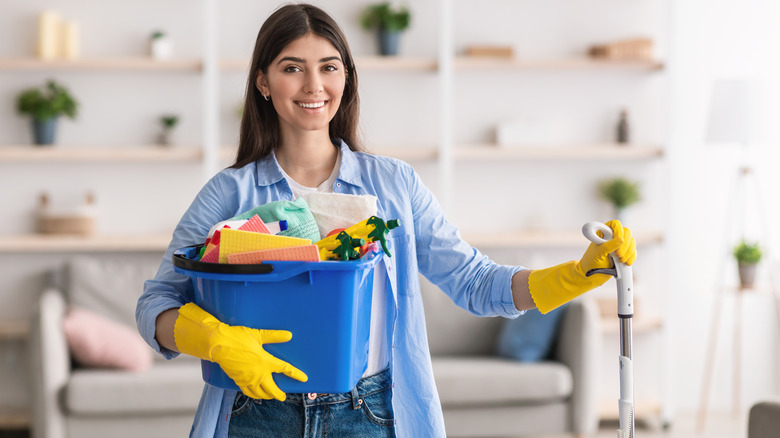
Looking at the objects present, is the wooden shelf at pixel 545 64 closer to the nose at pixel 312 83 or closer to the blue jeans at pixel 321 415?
the nose at pixel 312 83

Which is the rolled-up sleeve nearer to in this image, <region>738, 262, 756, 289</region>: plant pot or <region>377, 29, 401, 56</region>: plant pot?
<region>377, 29, 401, 56</region>: plant pot

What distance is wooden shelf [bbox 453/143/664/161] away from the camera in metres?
4.10

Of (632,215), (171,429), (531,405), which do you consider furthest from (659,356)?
(171,429)

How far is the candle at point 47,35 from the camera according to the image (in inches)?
154

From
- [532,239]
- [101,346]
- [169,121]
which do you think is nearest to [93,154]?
[169,121]

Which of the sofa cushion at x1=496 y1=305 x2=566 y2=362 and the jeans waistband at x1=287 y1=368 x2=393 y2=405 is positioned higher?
the jeans waistband at x1=287 y1=368 x2=393 y2=405

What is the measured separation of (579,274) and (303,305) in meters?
0.44

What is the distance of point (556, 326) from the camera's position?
3582 millimetres

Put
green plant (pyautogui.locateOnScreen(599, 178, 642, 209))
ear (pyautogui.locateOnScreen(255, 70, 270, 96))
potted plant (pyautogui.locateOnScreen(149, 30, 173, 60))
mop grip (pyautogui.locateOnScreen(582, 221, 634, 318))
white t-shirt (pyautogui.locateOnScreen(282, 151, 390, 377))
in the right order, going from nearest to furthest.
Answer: mop grip (pyautogui.locateOnScreen(582, 221, 634, 318)) < white t-shirt (pyautogui.locateOnScreen(282, 151, 390, 377)) < ear (pyautogui.locateOnScreen(255, 70, 270, 96)) < potted plant (pyautogui.locateOnScreen(149, 30, 173, 60)) < green plant (pyautogui.locateOnScreen(599, 178, 642, 209))

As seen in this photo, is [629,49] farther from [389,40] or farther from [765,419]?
[765,419]

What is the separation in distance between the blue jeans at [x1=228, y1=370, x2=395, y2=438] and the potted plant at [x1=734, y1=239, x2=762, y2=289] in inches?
Result: 123

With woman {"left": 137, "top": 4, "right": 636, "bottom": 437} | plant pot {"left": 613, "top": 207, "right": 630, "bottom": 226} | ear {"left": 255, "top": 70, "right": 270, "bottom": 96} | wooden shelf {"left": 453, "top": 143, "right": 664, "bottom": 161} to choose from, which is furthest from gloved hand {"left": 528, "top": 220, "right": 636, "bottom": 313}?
plant pot {"left": 613, "top": 207, "right": 630, "bottom": 226}

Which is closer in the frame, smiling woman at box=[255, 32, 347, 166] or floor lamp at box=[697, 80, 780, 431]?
smiling woman at box=[255, 32, 347, 166]

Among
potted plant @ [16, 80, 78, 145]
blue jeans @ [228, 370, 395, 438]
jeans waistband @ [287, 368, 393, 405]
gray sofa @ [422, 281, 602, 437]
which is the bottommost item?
gray sofa @ [422, 281, 602, 437]
